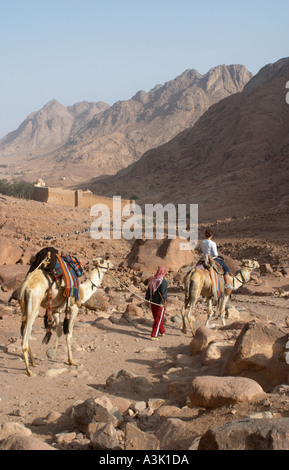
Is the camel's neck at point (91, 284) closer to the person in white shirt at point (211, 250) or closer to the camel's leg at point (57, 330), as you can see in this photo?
the camel's leg at point (57, 330)

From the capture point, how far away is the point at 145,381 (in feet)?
21.6

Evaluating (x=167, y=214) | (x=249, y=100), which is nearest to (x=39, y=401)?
(x=167, y=214)

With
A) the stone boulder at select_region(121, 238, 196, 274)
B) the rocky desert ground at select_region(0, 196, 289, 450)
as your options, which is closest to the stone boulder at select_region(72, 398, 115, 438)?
the rocky desert ground at select_region(0, 196, 289, 450)

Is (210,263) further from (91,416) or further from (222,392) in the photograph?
(91,416)

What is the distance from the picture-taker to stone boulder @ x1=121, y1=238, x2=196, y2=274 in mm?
16422

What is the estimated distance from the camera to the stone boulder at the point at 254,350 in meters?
6.10

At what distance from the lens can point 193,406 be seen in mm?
5172

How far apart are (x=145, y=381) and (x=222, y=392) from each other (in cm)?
195

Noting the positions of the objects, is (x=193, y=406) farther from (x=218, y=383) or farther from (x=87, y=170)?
(x=87, y=170)

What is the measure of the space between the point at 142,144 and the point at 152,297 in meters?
100

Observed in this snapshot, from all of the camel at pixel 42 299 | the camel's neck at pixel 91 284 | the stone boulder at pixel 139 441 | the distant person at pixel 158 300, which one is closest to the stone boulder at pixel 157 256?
the distant person at pixel 158 300

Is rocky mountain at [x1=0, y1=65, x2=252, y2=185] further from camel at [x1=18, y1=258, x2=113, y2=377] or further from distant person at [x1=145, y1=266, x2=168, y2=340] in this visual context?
camel at [x1=18, y1=258, x2=113, y2=377]

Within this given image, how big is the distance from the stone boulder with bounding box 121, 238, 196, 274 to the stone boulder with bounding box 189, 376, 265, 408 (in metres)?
11.1

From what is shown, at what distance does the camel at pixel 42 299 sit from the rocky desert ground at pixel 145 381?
17.6 inches
